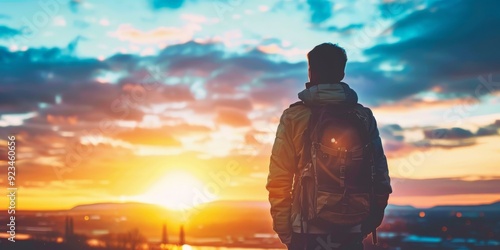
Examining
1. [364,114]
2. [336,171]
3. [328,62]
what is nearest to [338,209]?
[336,171]

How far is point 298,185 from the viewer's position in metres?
4.05

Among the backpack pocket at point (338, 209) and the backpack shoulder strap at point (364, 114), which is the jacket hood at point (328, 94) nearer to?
the backpack shoulder strap at point (364, 114)

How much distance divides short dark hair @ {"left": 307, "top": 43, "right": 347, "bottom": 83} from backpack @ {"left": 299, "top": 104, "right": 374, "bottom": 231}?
27 centimetres

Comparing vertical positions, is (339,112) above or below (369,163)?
above

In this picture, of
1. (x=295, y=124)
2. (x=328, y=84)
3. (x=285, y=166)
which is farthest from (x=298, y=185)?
(x=328, y=84)

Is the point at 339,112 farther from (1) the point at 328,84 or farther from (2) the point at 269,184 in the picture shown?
(2) the point at 269,184

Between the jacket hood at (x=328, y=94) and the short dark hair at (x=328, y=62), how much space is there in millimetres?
159

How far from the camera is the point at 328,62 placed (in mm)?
4141

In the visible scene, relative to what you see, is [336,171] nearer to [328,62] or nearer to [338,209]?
[338,209]

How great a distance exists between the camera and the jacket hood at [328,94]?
398cm

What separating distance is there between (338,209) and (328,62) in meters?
1.11

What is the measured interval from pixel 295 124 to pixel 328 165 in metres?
0.40

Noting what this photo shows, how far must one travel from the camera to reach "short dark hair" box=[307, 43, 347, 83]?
13.6 feet

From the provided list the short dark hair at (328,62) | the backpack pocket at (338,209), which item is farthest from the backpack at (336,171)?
the short dark hair at (328,62)
